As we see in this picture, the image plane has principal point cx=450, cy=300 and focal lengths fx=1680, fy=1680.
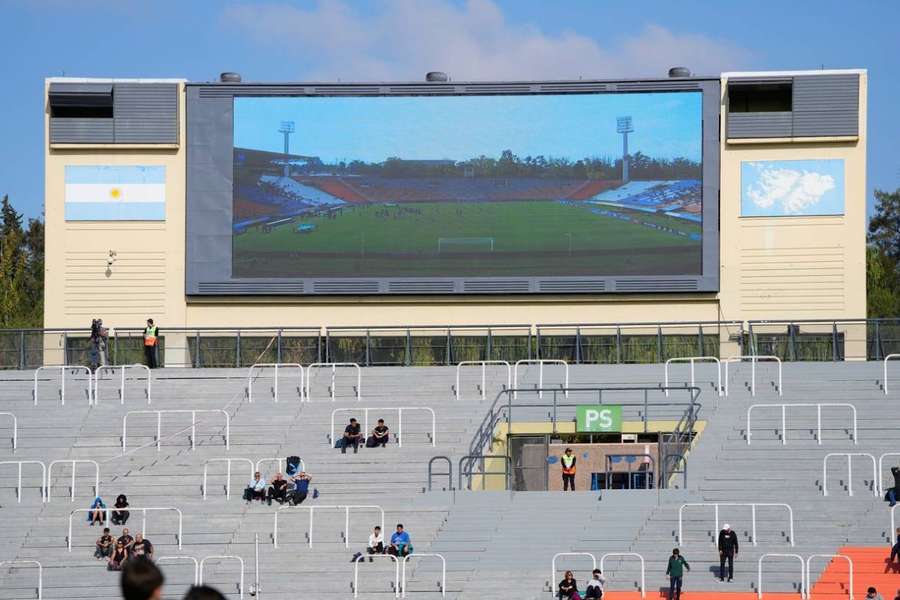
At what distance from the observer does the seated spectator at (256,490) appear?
30.0m

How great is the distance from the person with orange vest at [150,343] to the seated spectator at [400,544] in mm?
13222

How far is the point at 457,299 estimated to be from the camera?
4169cm

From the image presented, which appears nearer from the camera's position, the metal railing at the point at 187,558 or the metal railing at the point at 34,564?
the metal railing at the point at 187,558

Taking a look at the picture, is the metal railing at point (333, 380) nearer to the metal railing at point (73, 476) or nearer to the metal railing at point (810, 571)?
the metal railing at point (73, 476)

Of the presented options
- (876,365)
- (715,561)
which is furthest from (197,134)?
(715,561)

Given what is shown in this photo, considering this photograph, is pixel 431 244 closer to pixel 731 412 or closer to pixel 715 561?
pixel 731 412

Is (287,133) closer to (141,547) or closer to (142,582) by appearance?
(141,547)

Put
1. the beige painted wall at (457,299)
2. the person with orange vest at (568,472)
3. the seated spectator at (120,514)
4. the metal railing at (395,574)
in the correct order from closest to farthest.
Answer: the metal railing at (395,574), the seated spectator at (120,514), the person with orange vest at (568,472), the beige painted wall at (457,299)

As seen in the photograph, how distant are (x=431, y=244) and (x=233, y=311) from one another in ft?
17.3

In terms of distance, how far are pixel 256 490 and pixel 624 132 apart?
15.5 m

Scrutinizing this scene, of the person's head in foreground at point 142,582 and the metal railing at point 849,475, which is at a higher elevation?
the person's head in foreground at point 142,582

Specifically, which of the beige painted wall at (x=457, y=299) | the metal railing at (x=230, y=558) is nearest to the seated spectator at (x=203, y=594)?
the metal railing at (x=230, y=558)

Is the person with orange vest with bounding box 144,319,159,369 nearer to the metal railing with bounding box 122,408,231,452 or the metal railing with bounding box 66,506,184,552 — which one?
the metal railing with bounding box 122,408,231,452

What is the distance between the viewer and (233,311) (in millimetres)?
42000
